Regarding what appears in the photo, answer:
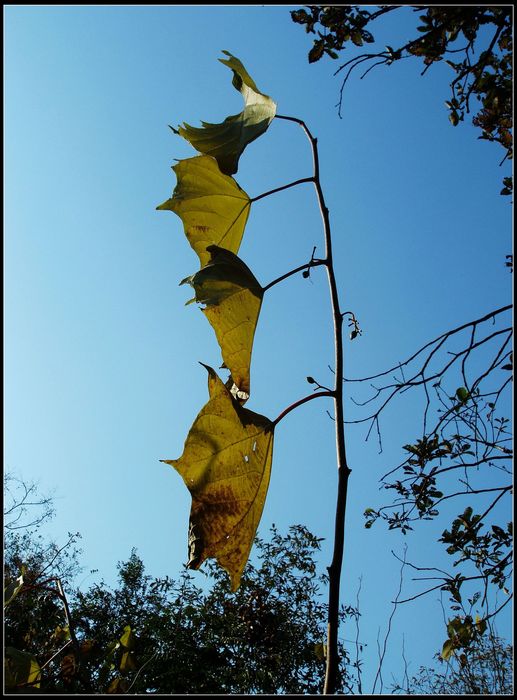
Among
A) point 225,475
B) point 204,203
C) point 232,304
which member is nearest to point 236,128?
point 204,203

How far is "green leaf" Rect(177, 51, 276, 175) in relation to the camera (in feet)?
2.68

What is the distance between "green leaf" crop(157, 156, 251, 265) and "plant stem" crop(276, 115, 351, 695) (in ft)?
Result: 0.92

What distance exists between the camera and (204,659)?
7773mm

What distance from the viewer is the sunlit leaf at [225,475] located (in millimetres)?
731

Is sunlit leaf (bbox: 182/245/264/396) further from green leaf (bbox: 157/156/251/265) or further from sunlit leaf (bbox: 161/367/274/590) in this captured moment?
green leaf (bbox: 157/156/251/265)

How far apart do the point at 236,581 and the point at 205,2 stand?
0.71 m

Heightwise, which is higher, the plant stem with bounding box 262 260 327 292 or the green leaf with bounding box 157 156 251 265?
the green leaf with bounding box 157 156 251 265

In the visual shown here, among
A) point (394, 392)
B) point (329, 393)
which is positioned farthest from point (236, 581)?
point (394, 392)

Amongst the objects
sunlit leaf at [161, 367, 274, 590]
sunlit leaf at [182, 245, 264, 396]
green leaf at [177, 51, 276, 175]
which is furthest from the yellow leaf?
green leaf at [177, 51, 276, 175]

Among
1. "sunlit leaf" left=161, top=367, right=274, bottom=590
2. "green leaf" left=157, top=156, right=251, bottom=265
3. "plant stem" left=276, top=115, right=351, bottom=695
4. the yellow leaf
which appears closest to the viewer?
"plant stem" left=276, top=115, right=351, bottom=695

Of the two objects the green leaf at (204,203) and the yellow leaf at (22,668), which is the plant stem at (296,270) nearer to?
the green leaf at (204,203)

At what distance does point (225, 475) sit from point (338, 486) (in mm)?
223

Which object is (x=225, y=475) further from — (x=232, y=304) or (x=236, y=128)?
(x=236, y=128)

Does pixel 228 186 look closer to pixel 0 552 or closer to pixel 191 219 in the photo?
pixel 191 219
